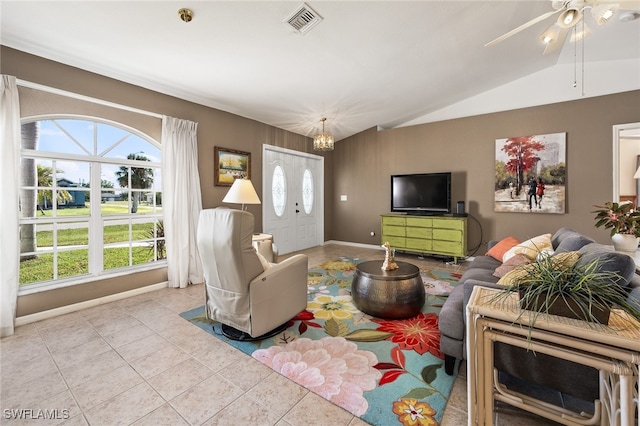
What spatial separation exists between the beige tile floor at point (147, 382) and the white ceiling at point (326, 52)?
2.76 meters

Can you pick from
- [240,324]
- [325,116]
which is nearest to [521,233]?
[325,116]

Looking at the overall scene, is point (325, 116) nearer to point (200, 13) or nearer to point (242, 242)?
point (200, 13)

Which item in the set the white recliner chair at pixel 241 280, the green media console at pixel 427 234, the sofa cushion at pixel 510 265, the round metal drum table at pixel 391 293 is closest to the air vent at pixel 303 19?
the white recliner chair at pixel 241 280

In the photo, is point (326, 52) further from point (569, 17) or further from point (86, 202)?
point (86, 202)

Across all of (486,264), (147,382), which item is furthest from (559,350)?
(147,382)

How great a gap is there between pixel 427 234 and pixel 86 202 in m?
5.27

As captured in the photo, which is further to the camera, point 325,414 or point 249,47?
point 249,47

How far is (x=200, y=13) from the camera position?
7.38 ft

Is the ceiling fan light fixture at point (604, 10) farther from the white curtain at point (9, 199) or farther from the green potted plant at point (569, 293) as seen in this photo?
the white curtain at point (9, 199)

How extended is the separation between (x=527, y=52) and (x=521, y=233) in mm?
2872

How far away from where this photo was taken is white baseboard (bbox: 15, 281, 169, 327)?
2.60 m

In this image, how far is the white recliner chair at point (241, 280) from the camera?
2004mm

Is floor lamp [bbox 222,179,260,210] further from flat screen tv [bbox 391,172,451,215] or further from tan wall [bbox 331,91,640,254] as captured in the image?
tan wall [bbox 331,91,640,254]

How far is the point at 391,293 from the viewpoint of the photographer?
2.48 m
